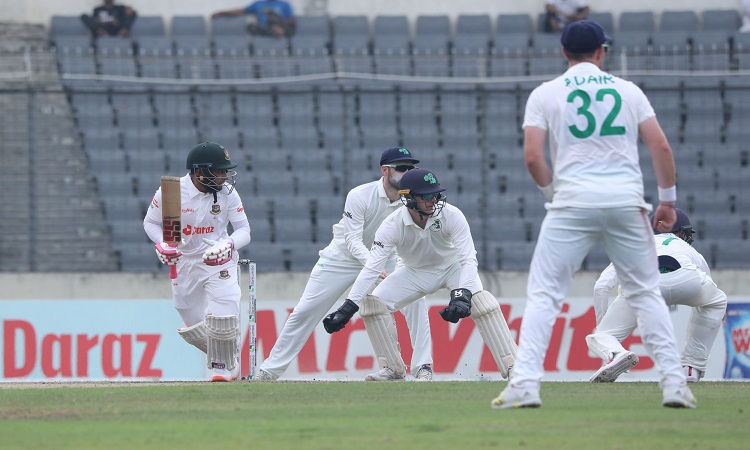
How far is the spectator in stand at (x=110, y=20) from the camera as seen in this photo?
64.0 ft

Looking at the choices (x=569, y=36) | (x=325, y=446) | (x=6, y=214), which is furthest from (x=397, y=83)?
(x=325, y=446)

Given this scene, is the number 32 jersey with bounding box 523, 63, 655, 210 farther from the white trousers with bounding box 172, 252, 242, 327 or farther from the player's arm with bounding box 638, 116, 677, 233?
the white trousers with bounding box 172, 252, 242, 327

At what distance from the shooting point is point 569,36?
7.31 meters

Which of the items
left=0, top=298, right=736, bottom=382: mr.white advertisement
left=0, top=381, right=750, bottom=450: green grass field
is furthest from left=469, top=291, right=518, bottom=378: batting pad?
left=0, top=298, right=736, bottom=382: mr.white advertisement

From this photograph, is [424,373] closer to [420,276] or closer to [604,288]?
[420,276]

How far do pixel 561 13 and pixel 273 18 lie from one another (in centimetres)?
422

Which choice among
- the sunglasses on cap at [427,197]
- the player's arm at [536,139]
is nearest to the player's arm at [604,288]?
the sunglasses on cap at [427,197]

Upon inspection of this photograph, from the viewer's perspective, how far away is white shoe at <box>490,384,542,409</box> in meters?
7.02

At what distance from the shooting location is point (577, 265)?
7.21 m

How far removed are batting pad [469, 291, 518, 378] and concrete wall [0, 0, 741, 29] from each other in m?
10.2

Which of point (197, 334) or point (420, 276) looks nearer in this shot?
point (420, 276)

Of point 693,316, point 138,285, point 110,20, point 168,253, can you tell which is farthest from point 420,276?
point 110,20

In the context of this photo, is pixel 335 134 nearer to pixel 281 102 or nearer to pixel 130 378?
pixel 281 102

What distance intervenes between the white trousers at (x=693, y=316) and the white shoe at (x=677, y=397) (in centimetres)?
303
